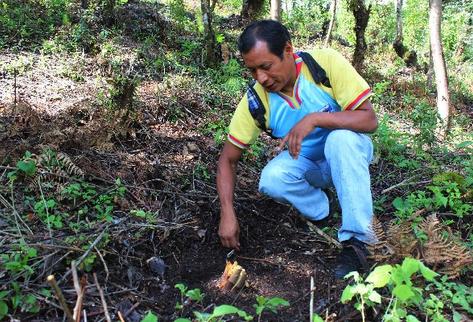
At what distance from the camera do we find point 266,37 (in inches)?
106

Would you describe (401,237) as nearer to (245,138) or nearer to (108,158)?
(245,138)

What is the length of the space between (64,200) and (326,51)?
2049mm

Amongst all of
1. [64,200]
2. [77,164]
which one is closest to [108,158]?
[77,164]

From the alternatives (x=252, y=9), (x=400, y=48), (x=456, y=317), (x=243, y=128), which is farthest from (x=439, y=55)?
(x=400, y=48)

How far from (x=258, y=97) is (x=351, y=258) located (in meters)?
1.21

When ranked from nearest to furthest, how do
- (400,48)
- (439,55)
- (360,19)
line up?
(439,55) < (360,19) < (400,48)

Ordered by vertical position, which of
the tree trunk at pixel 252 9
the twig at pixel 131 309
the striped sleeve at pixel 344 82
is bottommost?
the twig at pixel 131 309

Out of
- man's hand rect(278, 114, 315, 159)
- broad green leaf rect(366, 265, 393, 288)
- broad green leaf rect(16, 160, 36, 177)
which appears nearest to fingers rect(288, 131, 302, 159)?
man's hand rect(278, 114, 315, 159)

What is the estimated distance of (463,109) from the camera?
37.7 feet

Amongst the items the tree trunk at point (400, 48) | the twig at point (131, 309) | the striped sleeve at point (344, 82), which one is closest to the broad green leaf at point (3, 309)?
the twig at point (131, 309)

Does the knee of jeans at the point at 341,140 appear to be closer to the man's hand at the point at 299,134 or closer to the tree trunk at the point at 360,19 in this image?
the man's hand at the point at 299,134

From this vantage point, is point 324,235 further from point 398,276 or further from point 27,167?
point 27,167

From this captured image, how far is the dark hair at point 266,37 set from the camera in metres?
2.69

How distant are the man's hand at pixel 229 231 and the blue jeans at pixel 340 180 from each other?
1.36ft
